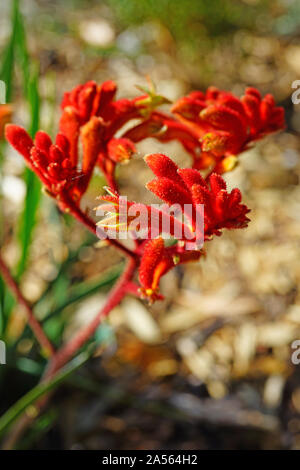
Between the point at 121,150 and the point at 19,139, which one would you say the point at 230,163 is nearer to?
the point at 121,150

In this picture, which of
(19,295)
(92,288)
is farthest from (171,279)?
(19,295)

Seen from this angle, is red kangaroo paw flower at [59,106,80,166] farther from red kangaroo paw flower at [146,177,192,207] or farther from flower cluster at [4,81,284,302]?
red kangaroo paw flower at [146,177,192,207]

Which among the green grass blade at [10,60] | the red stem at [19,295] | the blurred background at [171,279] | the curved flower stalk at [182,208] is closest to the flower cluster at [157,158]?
the curved flower stalk at [182,208]

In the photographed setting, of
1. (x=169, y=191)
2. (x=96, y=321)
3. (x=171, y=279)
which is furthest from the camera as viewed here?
(x=171, y=279)

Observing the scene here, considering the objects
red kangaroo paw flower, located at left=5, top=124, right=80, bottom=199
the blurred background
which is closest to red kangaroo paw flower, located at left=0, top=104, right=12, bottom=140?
the blurred background

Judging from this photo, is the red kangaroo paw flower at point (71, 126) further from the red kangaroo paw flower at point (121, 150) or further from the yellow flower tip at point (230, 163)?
the yellow flower tip at point (230, 163)
